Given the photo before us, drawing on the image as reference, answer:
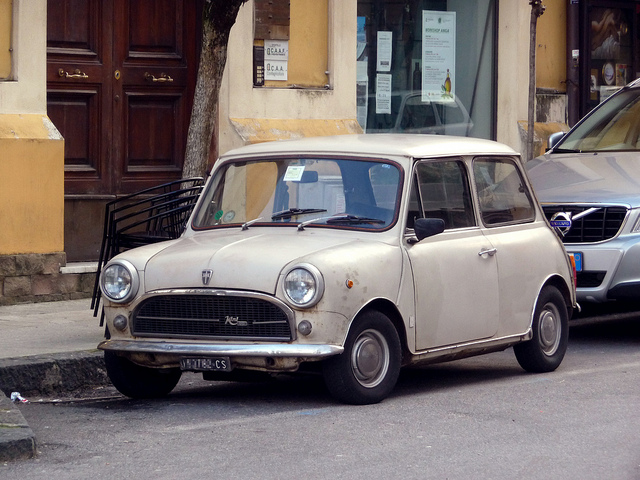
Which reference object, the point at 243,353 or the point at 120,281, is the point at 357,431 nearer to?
the point at 243,353

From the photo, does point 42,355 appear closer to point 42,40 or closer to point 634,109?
point 42,40

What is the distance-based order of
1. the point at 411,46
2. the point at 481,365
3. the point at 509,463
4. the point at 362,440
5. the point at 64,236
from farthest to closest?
the point at 411,46
the point at 64,236
the point at 481,365
the point at 362,440
the point at 509,463

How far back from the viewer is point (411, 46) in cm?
1522

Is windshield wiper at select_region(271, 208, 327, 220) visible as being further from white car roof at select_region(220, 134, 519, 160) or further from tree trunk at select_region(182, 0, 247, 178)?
tree trunk at select_region(182, 0, 247, 178)

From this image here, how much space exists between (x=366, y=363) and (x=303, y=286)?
62 centimetres

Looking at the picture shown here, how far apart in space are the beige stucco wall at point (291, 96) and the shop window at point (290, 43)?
6 cm

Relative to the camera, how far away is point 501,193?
27.6 ft

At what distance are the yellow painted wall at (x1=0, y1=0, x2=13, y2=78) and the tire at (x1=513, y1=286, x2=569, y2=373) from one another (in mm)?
5490

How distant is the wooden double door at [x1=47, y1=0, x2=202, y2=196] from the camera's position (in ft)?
39.1

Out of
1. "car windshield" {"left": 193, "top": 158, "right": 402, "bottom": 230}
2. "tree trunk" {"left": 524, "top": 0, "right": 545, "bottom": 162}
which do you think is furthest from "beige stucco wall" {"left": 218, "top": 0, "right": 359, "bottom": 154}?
"car windshield" {"left": 193, "top": 158, "right": 402, "bottom": 230}

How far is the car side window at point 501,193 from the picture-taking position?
8.21 m

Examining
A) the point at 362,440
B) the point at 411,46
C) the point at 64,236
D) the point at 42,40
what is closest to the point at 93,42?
the point at 42,40

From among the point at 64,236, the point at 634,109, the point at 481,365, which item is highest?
the point at 634,109

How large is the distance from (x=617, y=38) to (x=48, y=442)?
13456mm
